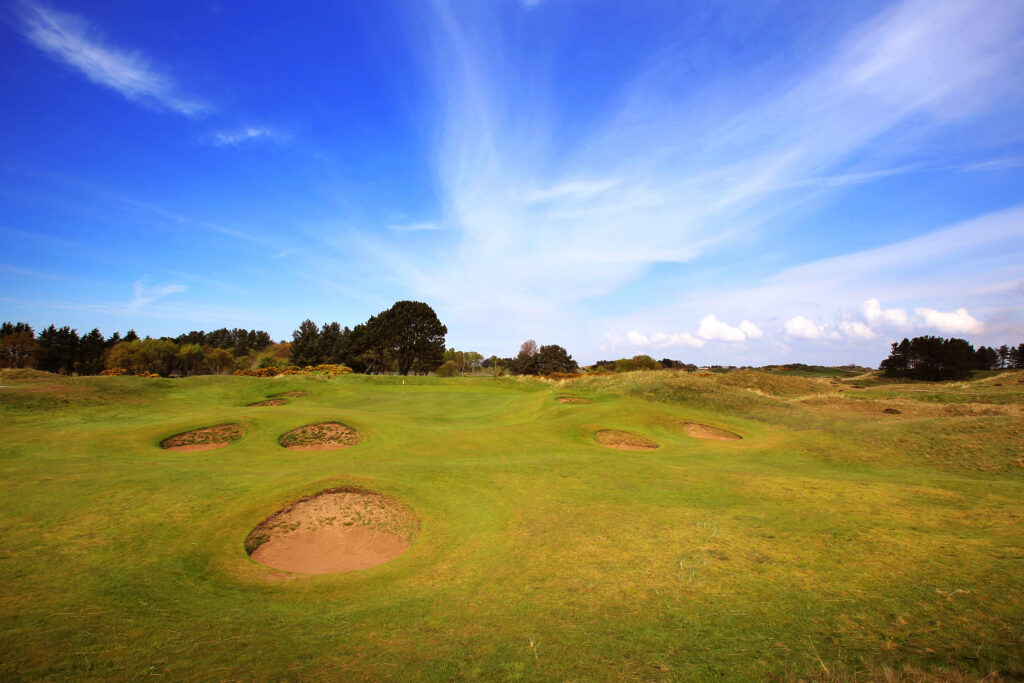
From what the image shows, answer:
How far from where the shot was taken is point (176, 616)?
595cm

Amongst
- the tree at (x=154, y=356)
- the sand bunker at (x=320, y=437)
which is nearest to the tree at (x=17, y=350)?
the tree at (x=154, y=356)

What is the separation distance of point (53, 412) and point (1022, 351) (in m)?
137

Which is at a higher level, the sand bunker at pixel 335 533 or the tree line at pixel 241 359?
the tree line at pixel 241 359

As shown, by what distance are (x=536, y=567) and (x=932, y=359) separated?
84.3m

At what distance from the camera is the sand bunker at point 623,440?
61.6 feet

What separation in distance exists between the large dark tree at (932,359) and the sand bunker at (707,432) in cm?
6450

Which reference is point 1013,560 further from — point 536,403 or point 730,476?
point 536,403

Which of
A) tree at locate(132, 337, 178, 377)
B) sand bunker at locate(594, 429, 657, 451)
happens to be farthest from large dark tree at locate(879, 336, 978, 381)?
tree at locate(132, 337, 178, 377)

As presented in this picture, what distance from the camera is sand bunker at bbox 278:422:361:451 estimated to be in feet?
59.2

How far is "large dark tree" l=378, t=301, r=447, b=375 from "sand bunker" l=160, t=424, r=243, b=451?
55.2m

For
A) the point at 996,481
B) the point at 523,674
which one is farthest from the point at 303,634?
the point at 996,481

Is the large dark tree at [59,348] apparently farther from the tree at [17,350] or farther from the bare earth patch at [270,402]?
the bare earth patch at [270,402]

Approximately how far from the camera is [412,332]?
74750mm

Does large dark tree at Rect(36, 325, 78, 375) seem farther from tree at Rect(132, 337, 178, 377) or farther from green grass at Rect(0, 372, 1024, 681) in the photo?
green grass at Rect(0, 372, 1024, 681)
